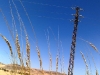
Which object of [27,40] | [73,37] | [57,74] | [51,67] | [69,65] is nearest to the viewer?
[27,40]

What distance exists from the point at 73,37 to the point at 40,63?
171 inches

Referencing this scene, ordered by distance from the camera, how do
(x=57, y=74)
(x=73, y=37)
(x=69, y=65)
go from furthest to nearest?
1. (x=73, y=37)
2. (x=69, y=65)
3. (x=57, y=74)

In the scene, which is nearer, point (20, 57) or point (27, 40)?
point (20, 57)

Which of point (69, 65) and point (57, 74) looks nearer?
point (57, 74)

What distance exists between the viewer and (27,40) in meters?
3.64

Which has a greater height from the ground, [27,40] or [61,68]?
[27,40]

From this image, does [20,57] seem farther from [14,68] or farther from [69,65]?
[69,65]

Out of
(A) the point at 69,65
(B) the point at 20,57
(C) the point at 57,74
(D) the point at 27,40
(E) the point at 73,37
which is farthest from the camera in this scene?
(E) the point at 73,37

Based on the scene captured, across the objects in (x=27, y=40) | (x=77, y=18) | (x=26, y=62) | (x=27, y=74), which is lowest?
(x=27, y=74)

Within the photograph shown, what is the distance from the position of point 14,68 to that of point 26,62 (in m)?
0.25

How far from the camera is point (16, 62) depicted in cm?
351

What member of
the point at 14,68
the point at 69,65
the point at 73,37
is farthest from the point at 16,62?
the point at 73,37

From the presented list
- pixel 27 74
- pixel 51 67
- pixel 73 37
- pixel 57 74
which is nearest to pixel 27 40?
pixel 27 74

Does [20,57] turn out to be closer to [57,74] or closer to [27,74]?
[27,74]
